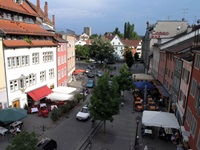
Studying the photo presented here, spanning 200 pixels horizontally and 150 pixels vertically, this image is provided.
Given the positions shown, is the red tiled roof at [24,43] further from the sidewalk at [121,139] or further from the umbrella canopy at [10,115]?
the sidewalk at [121,139]

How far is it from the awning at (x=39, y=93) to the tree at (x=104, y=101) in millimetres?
10402

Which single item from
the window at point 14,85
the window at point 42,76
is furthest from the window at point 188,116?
the window at point 42,76

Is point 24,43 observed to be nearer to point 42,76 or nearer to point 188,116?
point 42,76

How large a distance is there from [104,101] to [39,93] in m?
12.5

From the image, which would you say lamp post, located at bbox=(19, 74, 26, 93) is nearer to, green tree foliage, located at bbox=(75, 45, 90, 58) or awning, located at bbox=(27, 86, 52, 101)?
awning, located at bbox=(27, 86, 52, 101)

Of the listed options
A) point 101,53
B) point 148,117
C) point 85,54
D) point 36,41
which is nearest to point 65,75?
point 36,41

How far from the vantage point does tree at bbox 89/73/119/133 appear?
1792 cm

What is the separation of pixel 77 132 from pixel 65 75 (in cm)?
2021

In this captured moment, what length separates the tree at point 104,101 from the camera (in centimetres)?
1792

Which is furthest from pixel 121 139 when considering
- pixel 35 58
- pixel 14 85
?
pixel 35 58

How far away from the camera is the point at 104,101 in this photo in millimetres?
18156

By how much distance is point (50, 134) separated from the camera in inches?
748

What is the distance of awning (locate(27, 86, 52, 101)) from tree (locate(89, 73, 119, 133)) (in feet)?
34.1

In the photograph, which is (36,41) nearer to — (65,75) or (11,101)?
(11,101)
